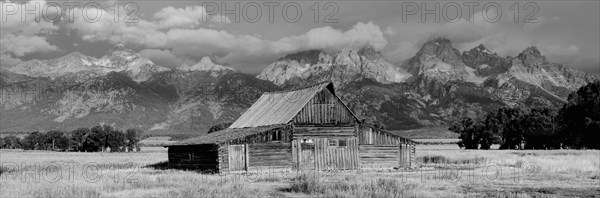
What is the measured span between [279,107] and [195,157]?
7.45m

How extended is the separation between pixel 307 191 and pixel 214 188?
144 inches

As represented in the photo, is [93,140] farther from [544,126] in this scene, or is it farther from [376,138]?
[376,138]

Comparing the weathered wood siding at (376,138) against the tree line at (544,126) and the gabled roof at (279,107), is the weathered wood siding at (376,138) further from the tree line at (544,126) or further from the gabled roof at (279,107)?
the tree line at (544,126)

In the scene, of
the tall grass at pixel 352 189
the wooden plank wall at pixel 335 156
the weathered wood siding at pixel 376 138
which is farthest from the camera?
the weathered wood siding at pixel 376 138

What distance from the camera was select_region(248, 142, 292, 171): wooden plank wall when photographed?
43.6 meters

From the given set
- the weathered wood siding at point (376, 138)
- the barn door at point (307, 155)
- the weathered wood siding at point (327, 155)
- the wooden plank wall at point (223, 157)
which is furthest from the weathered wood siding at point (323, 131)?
the wooden plank wall at point (223, 157)

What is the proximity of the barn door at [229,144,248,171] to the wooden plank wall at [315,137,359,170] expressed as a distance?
507 centimetres

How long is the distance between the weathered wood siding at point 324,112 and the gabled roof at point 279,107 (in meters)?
0.31

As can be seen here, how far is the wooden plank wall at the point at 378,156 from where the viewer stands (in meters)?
47.2

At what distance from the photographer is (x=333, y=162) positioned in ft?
150

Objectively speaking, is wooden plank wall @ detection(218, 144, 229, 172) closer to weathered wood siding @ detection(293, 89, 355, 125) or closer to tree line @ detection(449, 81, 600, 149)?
weathered wood siding @ detection(293, 89, 355, 125)

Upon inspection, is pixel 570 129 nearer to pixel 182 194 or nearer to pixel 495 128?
pixel 495 128

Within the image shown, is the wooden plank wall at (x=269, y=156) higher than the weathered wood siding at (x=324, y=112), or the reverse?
the weathered wood siding at (x=324, y=112)

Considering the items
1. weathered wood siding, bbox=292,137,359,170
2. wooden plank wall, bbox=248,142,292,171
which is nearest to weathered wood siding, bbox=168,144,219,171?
wooden plank wall, bbox=248,142,292,171
